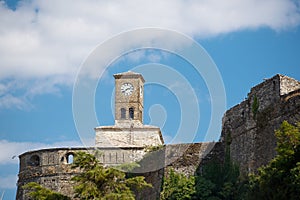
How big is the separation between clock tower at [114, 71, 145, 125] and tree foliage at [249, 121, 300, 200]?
42358mm

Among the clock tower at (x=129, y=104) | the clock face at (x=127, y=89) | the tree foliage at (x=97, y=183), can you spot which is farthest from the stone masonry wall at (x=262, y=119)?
the clock face at (x=127, y=89)

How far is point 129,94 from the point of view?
68.7 m

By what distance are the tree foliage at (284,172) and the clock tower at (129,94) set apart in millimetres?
42358

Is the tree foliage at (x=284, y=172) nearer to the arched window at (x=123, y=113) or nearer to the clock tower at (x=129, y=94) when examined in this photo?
the arched window at (x=123, y=113)

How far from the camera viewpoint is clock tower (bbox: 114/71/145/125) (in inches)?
2687

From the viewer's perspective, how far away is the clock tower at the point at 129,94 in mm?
Result: 68250

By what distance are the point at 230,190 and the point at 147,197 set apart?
6.26 metres

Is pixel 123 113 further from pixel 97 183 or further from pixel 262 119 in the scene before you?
pixel 262 119

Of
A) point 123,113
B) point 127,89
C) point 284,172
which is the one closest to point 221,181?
point 284,172

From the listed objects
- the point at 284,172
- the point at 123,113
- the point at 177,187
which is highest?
the point at 123,113

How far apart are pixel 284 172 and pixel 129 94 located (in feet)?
148

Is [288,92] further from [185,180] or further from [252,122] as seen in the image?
[185,180]

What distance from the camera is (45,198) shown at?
3288cm

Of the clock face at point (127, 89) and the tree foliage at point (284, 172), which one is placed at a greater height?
the clock face at point (127, 89)
